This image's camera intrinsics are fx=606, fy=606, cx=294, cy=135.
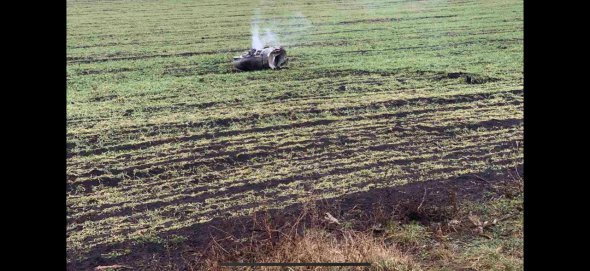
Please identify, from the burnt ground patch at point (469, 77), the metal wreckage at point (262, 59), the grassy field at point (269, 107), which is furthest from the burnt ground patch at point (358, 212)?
the metal wreckage at point (262, 59)

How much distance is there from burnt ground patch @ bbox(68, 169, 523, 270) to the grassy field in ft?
0.12

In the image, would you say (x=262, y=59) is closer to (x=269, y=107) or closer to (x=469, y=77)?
(x=269, y=107)

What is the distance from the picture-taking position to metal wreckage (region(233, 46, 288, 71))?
4152mm

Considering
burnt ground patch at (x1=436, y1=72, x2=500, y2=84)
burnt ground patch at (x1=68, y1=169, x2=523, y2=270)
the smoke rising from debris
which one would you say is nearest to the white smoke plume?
the smoke rising from debris

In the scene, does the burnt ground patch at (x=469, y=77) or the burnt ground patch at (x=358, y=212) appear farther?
the burnt ground patch at (x=469, y=77)

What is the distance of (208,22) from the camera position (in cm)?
433

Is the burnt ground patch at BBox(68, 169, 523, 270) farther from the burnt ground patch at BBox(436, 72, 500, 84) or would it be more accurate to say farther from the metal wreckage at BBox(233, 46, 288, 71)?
the metal wreckage at BBox(233, 46, 288, 71)

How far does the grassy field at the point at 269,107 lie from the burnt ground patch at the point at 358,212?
36mm

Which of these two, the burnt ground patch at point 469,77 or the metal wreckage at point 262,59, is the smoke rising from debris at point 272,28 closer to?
the metal wreckage at point 262,59

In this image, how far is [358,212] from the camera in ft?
9.48

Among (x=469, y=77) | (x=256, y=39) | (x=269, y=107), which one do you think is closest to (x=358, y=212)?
(x=269, y=107)

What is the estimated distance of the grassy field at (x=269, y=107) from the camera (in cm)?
303

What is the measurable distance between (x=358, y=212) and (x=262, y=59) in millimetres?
1657
